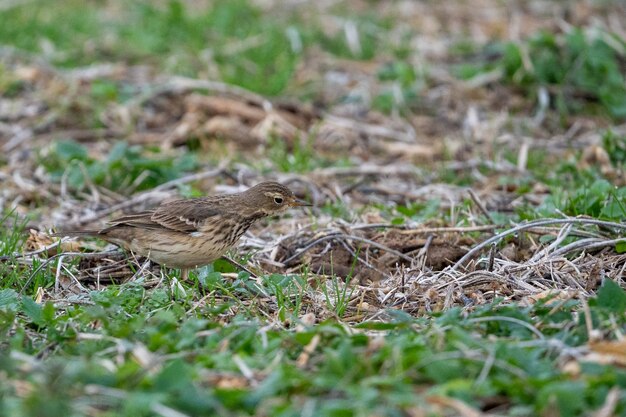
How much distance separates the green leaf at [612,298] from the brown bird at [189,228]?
2.79 meters

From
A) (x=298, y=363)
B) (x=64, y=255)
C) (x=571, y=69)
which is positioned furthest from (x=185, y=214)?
(x=571, y=69)

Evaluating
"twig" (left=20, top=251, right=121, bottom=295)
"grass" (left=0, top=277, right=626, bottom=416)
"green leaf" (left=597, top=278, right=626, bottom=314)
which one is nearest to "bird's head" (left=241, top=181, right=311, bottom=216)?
"twig" (left=20, top=251, right=121, bottom=295)

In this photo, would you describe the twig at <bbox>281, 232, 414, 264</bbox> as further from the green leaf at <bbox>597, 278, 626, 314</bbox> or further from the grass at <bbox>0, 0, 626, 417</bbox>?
the green leaf at <bbox>597, 278, 626, 314</bbox>

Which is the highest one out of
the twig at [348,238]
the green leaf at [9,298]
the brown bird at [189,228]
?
the green leaf at [9,298]

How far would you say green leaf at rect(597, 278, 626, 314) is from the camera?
5141 millimetres

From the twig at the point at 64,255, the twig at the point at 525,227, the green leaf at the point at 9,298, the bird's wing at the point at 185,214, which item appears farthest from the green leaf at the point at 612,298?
the twig at the point at 64,255

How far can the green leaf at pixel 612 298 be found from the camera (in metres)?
5.14

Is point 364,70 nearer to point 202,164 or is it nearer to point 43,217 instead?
point 202,164

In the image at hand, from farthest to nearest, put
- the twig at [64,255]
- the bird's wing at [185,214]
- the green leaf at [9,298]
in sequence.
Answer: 1. the bird's wing at [185,214]
2. the twig at [64,255]
3. the green leaf at [9,298]

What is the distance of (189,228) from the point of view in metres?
7.02

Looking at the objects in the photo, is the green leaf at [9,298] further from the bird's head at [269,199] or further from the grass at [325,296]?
the bird's head at [269,199]

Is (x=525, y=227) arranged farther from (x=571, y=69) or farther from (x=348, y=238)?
(x=571, y=69)

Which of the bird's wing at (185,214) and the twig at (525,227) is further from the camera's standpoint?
the bird's wing at (185,214)

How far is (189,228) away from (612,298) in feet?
10.1
